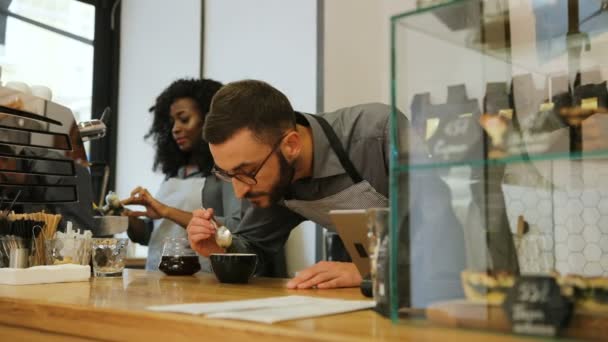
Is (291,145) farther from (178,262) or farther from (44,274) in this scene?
(44,274)

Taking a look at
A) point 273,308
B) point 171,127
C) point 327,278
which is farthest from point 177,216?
point 273,308

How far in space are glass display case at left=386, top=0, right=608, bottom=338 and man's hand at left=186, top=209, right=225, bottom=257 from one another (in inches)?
35.8

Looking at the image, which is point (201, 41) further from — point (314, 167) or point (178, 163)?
point (314, 167)

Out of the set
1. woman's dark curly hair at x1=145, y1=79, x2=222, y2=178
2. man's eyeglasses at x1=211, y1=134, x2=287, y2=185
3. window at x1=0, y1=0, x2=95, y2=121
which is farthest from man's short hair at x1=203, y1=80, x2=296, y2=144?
window at x1=0, y1=0, x2=95, y2=121

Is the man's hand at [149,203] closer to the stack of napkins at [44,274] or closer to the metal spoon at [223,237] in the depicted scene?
the metal spoon at [223,237]

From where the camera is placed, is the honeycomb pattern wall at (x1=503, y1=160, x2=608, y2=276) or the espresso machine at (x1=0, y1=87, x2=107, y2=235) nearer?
the honeycomb pattern wall at (x1=503, y1=160, x2=608, y2=276)

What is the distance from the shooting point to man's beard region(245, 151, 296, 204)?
162 centimetres

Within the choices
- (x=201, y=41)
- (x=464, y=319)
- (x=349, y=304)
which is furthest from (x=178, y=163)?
(x=464, y=319)

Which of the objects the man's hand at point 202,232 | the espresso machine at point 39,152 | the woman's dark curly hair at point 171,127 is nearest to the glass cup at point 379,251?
the man's hand at point 202,232

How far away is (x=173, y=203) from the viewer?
9.38 ft

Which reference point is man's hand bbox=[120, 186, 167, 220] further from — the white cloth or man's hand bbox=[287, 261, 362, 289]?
man's hand bbox=[287, 261, 362, 289]

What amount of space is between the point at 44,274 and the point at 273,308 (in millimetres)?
690

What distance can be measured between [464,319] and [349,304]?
303 mm

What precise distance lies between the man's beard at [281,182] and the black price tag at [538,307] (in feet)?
3.38
